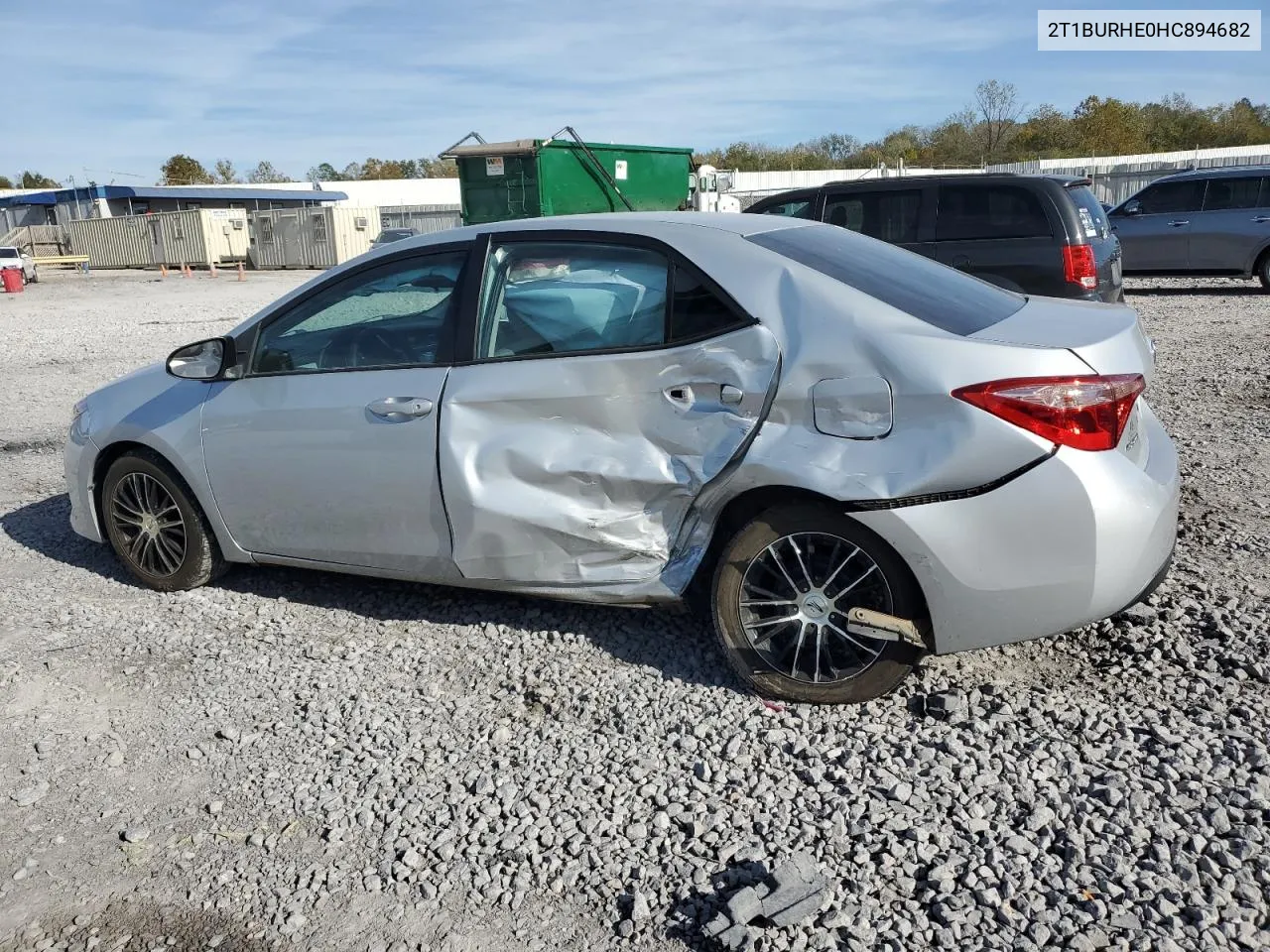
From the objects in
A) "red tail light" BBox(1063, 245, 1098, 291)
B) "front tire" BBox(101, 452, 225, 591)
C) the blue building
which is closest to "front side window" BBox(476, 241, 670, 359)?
"front tire" BBox(101, 452, 225, 591)

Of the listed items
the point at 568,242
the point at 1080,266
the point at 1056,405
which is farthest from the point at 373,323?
the point at 1080,266

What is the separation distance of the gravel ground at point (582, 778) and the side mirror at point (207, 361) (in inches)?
41.2

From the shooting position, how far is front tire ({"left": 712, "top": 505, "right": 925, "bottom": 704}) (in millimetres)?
3367

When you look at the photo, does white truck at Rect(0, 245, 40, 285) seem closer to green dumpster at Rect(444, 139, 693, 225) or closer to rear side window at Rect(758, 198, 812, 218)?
green dumpster at Rect(444, 139, 693, 225)

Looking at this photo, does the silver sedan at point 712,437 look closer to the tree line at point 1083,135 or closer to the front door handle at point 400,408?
the front door handle at point 400,408

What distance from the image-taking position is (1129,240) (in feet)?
53.1

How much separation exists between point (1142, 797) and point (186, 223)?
1909 inches

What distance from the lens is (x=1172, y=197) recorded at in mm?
15789

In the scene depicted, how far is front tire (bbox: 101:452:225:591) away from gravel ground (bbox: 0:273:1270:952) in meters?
0.13

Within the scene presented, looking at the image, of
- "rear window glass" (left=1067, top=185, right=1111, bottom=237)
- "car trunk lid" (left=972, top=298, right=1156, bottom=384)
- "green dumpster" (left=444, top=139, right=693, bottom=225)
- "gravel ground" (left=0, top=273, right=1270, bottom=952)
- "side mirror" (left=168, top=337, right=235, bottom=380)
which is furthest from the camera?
"green dumpster" (left=444, top=139, right=693, bottom=225)

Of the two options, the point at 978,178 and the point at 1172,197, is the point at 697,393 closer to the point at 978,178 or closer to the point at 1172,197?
the point at 978,178

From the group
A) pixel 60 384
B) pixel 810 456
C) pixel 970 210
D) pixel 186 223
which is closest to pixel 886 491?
pixel 810 456

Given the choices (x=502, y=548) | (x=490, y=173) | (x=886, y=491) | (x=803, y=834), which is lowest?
(x=803, y=834)

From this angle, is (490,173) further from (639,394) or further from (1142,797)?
(1142,797)
